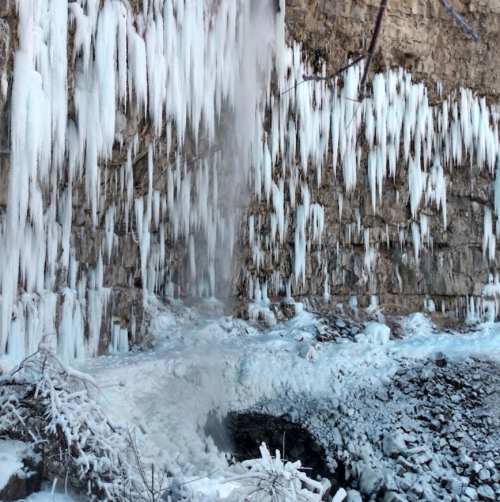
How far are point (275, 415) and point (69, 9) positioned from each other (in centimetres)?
570

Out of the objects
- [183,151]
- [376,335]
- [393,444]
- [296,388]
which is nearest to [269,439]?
[296,388]

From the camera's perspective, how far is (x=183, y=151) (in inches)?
340

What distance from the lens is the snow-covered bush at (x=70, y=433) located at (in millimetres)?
4141

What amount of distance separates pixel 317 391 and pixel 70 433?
509 centimetres

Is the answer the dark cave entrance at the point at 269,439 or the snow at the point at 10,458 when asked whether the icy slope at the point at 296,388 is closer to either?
the dark cave entrance at the point at 269,439

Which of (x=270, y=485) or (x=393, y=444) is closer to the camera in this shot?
(x=270, y=485)

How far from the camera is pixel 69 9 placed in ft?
19.7

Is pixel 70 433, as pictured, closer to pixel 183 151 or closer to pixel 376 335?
pixel 183 151

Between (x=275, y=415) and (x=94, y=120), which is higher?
(x=94, y=120)

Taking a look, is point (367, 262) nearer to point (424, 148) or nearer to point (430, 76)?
point (424, 148)

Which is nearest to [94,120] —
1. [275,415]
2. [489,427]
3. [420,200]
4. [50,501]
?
[50,501]

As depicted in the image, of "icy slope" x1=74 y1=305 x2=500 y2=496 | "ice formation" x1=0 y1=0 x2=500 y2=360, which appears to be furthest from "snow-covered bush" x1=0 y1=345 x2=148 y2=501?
"ice formation" x1=0 y1=0 x2=500 y2=360

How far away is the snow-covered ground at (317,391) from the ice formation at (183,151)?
977 millimetres

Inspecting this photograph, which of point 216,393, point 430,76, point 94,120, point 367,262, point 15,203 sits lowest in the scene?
point 216,393
